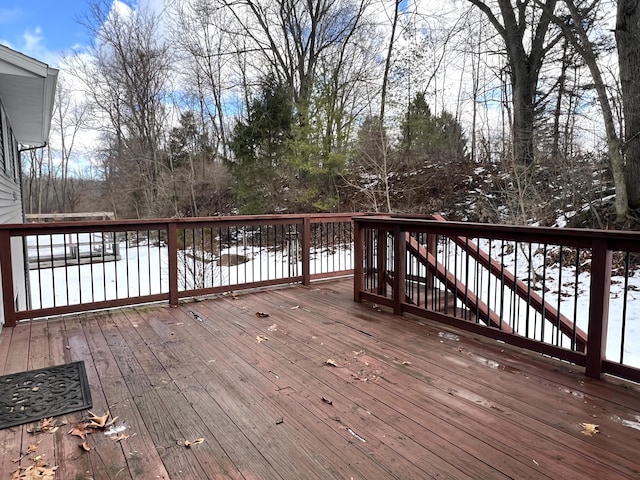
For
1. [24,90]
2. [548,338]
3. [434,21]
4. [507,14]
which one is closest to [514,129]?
[507,14]

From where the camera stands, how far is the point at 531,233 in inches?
111

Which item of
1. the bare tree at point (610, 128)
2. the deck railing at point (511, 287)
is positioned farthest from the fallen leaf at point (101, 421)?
the bare tree at point (610, 128)

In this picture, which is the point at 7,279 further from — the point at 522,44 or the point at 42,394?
the point at 522,44

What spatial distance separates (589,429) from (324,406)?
131 cm

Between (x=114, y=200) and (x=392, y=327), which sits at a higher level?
(x=114, y=200)

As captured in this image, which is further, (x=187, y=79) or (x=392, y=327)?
(x=187, y=79)

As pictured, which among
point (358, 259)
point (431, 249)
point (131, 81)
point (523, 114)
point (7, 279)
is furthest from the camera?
point (131, 81)

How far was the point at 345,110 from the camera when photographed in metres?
11.7

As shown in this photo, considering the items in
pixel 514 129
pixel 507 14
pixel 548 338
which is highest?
pixel 507 14

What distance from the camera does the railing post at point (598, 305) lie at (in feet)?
8.03

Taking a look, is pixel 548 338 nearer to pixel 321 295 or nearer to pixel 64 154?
pixel 321 295

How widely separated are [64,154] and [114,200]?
4.09m

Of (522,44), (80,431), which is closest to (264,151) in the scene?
(522,44)

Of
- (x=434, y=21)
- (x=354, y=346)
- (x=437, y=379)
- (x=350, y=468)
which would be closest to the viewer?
(x=350, y=468)
